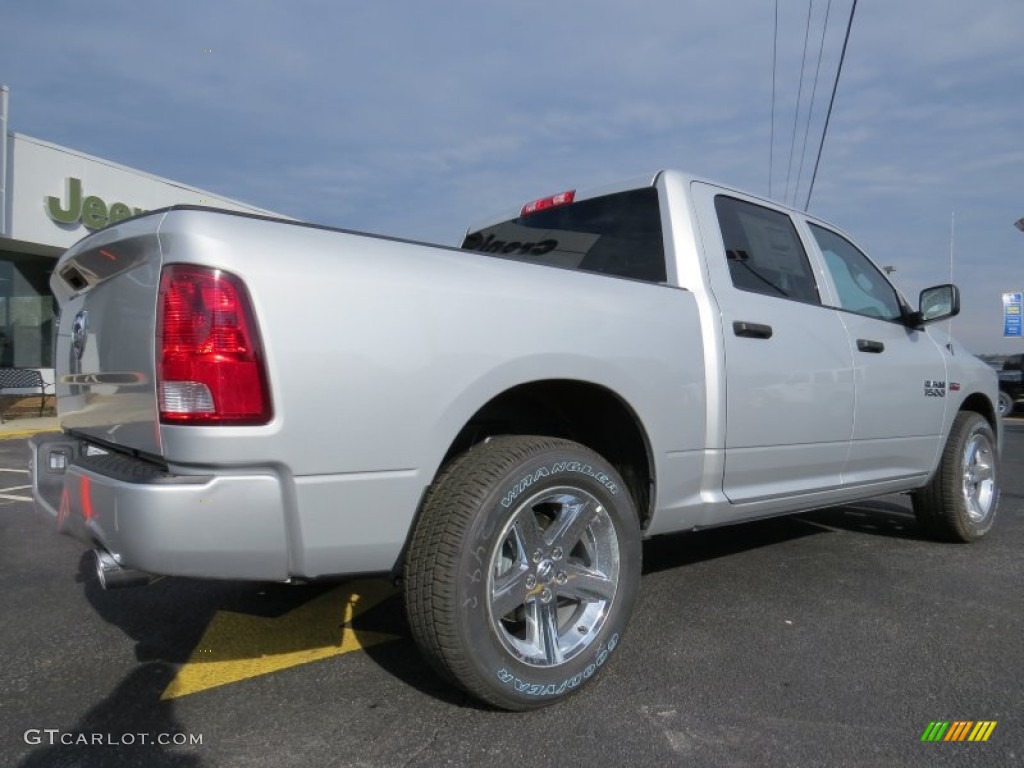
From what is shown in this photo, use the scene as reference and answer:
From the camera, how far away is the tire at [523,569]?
2.16 meters

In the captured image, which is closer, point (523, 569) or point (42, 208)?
point (523, 569)

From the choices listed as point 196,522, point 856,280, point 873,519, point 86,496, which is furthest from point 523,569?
point 873,519

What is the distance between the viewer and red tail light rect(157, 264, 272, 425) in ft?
6.34

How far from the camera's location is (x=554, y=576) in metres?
2.48

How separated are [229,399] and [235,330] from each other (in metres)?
0.17

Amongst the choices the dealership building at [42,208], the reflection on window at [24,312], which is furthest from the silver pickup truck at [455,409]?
the reflection on window at [24,312]

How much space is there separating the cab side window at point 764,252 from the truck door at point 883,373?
0.22 meters

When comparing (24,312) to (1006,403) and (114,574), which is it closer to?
(114,574)

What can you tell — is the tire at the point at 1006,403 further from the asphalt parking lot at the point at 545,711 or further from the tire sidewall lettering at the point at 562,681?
the tire sidewall lettering at the point at 562,681

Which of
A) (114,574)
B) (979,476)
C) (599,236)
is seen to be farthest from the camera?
(979,476)

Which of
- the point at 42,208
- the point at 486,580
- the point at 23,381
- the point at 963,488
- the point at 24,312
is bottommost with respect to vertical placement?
the point at 963,488

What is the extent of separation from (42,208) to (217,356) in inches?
540

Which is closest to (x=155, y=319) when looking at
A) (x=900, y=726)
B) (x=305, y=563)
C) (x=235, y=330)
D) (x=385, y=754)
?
(x=235, y=330)

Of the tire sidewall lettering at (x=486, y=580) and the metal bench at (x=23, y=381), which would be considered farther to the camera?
the metal bench at (x=23, y=381)
